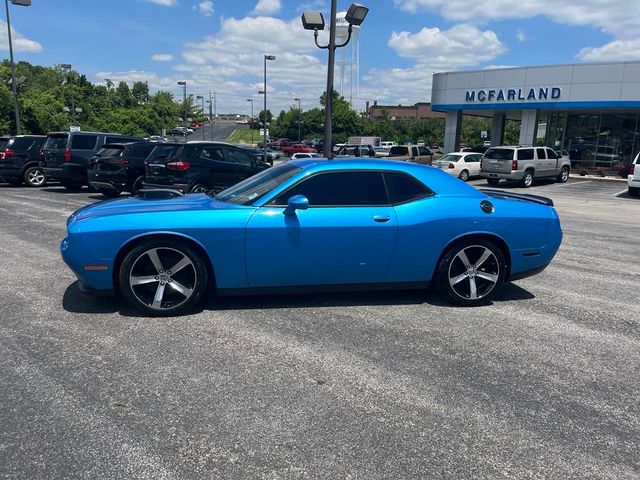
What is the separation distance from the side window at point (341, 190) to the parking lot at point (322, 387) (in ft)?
3.30

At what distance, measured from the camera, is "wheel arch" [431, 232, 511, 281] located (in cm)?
500

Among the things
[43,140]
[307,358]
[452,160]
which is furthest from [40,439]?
[452,160]

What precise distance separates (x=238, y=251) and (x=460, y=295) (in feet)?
7.27

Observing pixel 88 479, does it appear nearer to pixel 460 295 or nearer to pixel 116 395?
pixel 116 395

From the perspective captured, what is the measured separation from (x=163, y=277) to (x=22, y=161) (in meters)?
14.3

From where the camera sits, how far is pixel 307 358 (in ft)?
12.5

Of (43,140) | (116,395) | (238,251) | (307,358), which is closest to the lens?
(116,395)

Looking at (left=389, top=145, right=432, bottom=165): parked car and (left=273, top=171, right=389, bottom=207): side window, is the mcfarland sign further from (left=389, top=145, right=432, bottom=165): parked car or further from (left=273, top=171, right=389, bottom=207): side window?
(left=273, top=171, right=389, bottom=207): side window

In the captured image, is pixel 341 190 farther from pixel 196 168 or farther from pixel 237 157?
pixel 237 157

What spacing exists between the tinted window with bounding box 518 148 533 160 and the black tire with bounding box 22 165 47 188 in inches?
716

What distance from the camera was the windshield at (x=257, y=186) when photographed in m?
4.85

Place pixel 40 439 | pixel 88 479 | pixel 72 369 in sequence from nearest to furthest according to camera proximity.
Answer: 1. pixel 88 479
2. pixel 40 439
3. pixel 72 369

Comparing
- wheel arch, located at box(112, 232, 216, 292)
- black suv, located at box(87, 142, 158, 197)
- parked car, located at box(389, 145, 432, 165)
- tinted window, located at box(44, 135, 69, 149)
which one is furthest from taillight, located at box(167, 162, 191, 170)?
parked car, located at box(389, 145, 432, 165)

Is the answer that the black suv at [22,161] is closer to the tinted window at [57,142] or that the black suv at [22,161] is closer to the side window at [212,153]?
the tinted window at [57,142]
